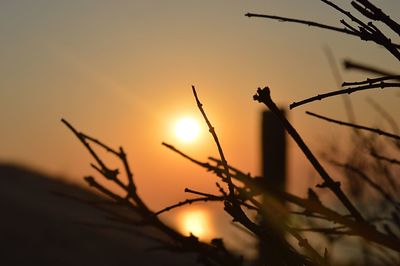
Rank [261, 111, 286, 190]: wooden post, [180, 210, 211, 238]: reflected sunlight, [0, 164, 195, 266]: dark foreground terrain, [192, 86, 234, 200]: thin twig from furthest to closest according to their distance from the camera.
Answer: [0, 164, 195, 266]: dark foreground terrain, [261, 111, 286, 190]: wooden post, [180, 210, 211, 238]: reflected sunlight, [192, 86, 234, 200]: thin twig

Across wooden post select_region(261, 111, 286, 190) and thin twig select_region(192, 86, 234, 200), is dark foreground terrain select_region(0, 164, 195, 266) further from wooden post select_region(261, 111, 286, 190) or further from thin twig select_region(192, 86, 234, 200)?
thin twig select_region(192, 86, 234, 200)

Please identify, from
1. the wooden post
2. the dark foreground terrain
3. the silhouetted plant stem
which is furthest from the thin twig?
the dark foreground terrain

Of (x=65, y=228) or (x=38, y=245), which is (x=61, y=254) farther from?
(x=65, y=228)

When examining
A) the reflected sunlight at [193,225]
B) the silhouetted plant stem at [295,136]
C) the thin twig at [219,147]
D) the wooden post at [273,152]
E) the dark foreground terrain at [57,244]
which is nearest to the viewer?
the silhouetted plant stem at [295,136]

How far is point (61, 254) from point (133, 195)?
15626mm

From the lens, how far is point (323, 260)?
4.80ft

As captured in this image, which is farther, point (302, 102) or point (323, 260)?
point (323, 260)

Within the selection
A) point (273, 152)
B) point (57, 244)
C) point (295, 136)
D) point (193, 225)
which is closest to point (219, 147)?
point (295, 136)

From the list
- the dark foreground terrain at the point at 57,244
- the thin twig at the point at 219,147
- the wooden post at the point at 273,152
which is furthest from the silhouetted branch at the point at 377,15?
the dark foreground terrain at the point at 57,244

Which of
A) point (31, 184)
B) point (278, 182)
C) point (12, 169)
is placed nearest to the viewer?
point (278, 182)

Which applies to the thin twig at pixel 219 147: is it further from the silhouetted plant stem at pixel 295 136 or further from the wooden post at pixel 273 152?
the wooden post at pixel 273 152

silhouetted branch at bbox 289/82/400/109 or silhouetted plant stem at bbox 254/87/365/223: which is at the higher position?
silhouetted branch at bbox 289/82/400/109

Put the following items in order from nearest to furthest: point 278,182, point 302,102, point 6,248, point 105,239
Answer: point 302,102, point 278,182, point 6,248, point 105,239

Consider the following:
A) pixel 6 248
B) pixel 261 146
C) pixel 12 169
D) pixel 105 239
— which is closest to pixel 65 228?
pixel 105 239
